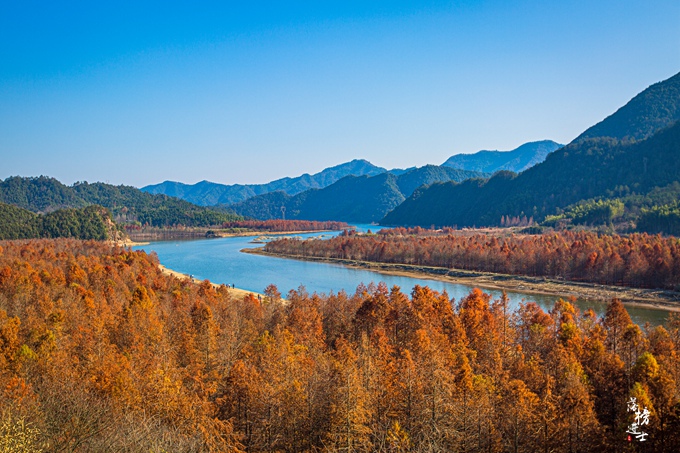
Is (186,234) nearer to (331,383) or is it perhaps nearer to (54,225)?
(54,225)

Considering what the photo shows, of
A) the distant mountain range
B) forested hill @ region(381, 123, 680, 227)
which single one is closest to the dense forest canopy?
the distant mountain range

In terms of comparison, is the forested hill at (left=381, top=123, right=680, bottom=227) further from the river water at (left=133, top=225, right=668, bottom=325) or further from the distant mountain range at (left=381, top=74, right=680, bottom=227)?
the river water at (left=133, top=225, right=668, bottom=325)

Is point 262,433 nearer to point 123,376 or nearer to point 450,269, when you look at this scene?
point 123,376

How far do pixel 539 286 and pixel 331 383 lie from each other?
5461 cm

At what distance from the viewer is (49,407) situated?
576 inches

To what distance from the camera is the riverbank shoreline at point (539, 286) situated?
5491cm

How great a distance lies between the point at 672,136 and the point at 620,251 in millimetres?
96122

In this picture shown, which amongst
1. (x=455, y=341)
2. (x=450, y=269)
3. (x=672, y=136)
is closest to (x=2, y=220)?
(x=450, y=269)

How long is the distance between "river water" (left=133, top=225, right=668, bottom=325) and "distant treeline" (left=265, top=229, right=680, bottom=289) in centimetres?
1023

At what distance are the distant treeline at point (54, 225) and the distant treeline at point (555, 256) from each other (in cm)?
5629

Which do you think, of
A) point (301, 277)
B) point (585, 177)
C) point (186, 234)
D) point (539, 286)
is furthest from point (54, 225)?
point (585, 177)

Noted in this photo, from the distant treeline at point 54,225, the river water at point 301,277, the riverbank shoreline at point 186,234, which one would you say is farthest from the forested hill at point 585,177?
the distant treeline at point 54,225

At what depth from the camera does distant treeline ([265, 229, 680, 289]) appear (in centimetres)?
6278

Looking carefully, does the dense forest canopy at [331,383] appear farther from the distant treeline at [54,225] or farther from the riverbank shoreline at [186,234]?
the riverbank shoreline at [186,234]
